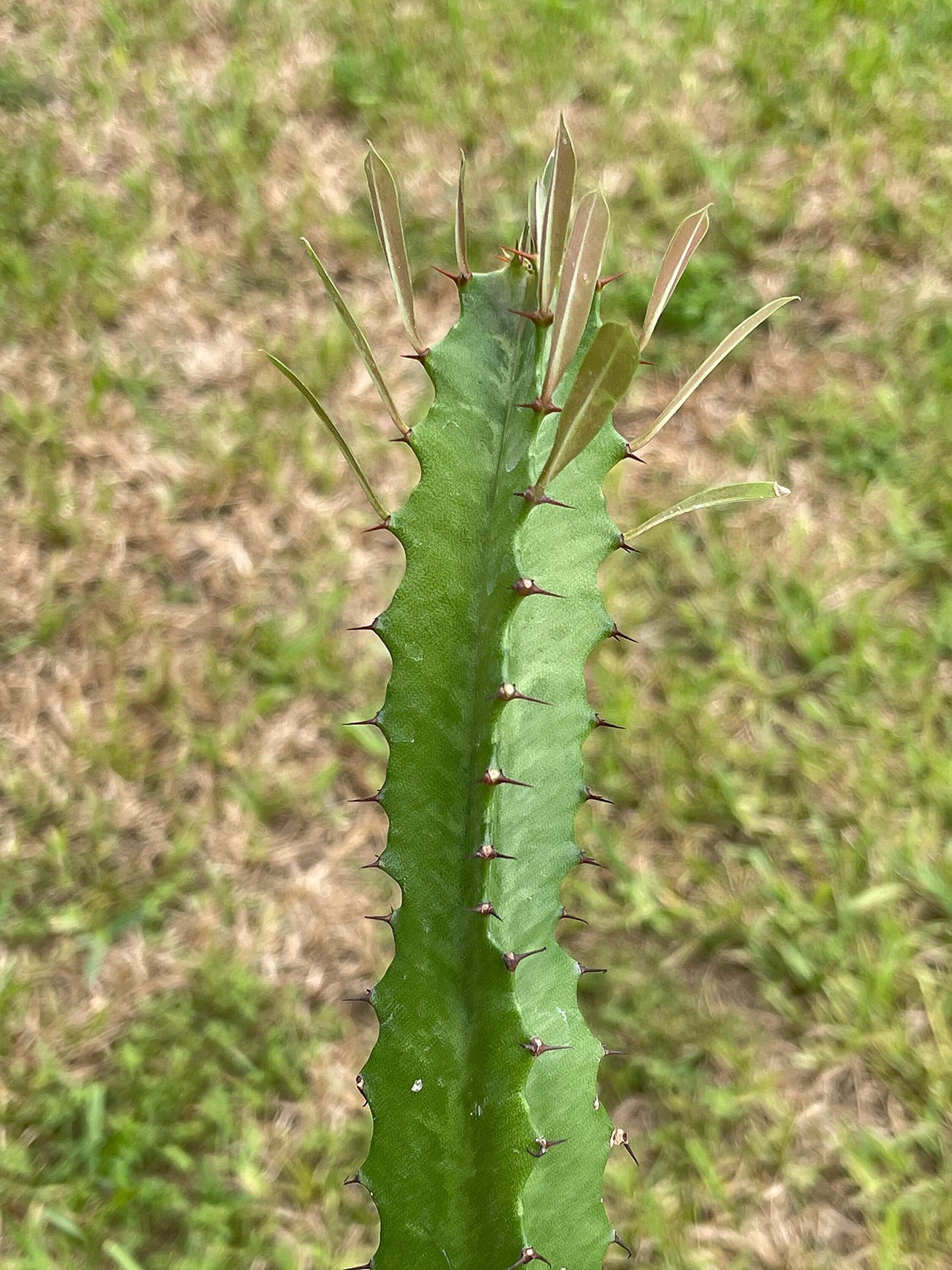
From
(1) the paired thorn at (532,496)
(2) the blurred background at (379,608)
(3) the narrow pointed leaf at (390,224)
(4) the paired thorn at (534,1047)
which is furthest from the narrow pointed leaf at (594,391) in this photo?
(2) the blurred background at (379,608)

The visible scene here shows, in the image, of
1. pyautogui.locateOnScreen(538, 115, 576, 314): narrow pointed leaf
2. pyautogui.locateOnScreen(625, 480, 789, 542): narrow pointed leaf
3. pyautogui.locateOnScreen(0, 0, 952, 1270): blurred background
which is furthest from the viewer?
pyautogui.locateOnScreen(0, 0, 952, 1270): blurred background

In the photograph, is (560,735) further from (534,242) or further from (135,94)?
(135,94)

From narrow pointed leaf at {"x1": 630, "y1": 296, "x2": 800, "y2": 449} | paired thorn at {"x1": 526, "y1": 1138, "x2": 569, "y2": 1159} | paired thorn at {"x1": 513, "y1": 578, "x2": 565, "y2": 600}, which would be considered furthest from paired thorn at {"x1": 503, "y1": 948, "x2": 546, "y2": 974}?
narrow pointed leaf at {"x1": 630, "y1": 296, "x2": 800, "y2": 449}

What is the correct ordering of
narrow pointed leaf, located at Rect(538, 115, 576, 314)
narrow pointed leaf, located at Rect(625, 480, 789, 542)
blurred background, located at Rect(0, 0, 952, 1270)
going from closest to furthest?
1. narrow pointed leaf, located at Rect(538, 115, 576, 314)
2. narrow pointed leaf, located at Rect(625, 480, 789, 542)
3. blurred background, located at Rect(0, 0, 952, 1270)

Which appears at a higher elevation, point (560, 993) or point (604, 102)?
point (604, 102)

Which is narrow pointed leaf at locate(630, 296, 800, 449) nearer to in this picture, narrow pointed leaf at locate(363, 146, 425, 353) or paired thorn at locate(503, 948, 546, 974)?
narrow pointed leaf at locate(363, 146, 425, 353)

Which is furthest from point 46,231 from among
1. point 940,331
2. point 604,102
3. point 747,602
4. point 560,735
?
point 560,735

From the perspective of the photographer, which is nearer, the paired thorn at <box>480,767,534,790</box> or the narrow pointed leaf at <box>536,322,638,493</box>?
the narrow pointed leaf at <box>536,322,638,493</box>
